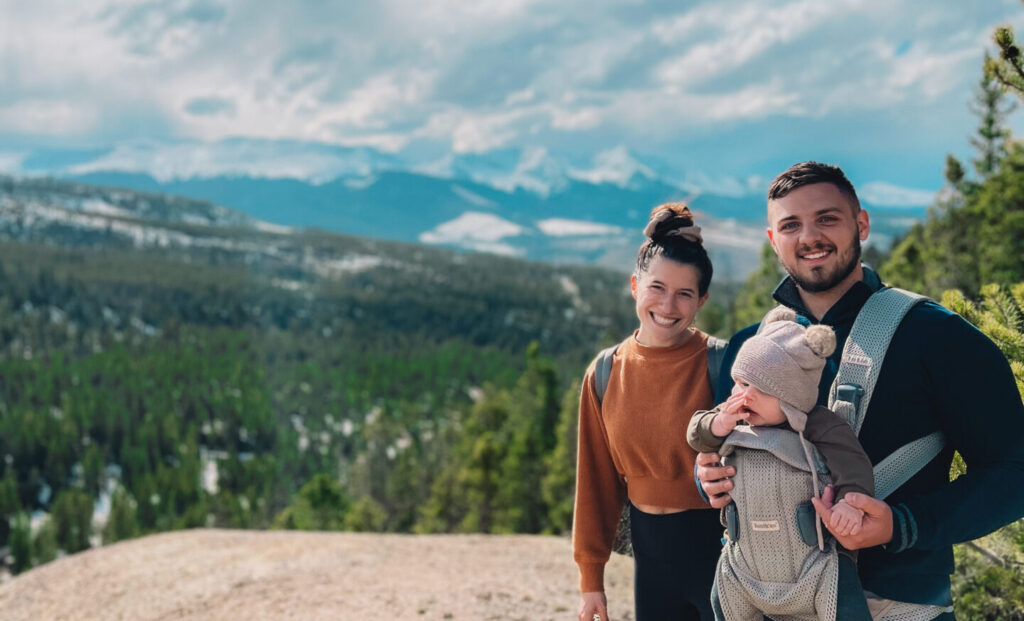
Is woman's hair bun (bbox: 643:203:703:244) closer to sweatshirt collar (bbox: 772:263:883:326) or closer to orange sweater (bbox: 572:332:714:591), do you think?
orange sweater (bbox: 572:332:714:591)

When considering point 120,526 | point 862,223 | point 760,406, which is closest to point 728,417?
point 760,406

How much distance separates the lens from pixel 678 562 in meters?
3.84

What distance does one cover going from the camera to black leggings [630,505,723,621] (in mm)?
3811

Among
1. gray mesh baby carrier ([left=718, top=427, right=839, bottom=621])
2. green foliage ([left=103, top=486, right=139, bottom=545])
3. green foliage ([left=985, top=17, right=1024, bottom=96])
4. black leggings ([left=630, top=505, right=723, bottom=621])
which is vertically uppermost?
green foliage ([left=985, top=17, right=1024, bottom=96])

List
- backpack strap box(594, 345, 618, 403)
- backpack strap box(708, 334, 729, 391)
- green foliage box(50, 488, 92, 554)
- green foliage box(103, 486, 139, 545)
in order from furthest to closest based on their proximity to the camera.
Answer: green foliage box(50, 488, 92, 554) < green foliage box(103, 486, 139, 545) < backpack strap box(594, 345, 618, 403) < backpack strap box(708, 334, 729, 391)

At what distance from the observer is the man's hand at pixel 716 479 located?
3016 mm

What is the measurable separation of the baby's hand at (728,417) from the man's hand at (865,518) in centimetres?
43

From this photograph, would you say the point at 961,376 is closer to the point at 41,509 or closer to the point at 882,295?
the point at 882,295

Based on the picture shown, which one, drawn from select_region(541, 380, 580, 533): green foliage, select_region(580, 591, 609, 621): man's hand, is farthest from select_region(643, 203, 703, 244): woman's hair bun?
select_region(541, 380, 580, 533): green foliage

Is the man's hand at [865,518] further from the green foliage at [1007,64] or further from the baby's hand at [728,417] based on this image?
the green foliage at [1007,64]

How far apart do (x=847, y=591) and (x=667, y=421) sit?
117 cm

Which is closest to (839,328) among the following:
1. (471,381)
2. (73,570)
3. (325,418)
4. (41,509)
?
(73,570)

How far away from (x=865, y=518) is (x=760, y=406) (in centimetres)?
57

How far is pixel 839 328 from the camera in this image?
307cm
